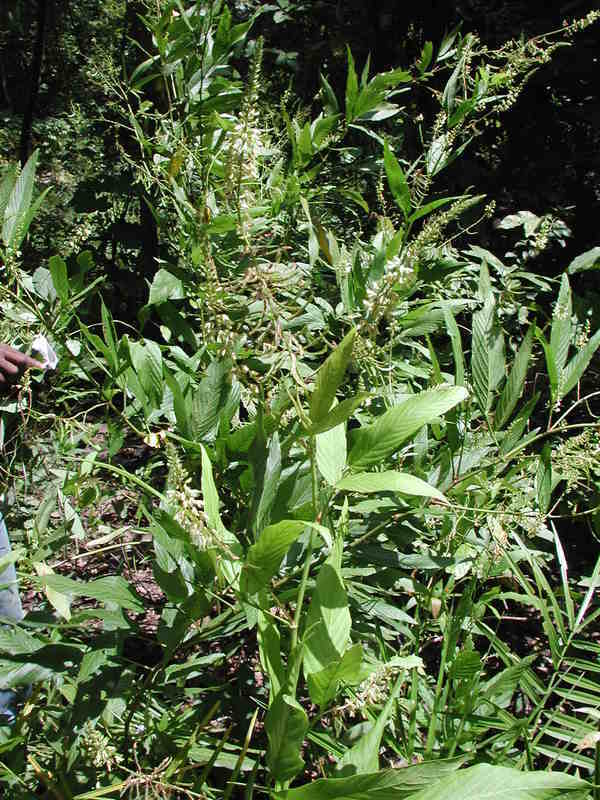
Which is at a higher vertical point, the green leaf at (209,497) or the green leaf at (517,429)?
the green leaf at (209,497)

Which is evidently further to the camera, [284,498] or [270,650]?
[284,498]

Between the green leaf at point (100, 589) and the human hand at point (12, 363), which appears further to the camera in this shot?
the human hand at point (12, 363)

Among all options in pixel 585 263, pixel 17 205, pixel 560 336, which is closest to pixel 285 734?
pixel 560 336

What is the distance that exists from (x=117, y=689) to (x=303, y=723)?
0.39m

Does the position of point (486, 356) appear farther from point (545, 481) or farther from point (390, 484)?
point (390, 484)

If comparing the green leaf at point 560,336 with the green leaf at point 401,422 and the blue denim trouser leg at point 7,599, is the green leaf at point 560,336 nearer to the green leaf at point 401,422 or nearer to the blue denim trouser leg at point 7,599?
the green leaf at point 401,422

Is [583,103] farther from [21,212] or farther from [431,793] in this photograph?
[431,793]

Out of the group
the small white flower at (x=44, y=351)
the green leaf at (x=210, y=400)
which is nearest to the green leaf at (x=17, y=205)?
the small white flower at (x=44, y=351)

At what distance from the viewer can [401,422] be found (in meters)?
1.02

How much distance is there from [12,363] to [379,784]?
877mm

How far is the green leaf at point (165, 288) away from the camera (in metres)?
1.52

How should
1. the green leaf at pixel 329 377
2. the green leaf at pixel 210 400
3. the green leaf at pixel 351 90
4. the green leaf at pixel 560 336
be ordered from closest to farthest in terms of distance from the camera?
the green leaf at pixel 329 377 < the green leaf at pixel 210 400 < the green leaf at pixel 560 336 < the green leaf at pixel 351 90

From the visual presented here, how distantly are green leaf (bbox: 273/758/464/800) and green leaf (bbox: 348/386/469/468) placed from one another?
1.29ft

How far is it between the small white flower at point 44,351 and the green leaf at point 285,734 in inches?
29.1
